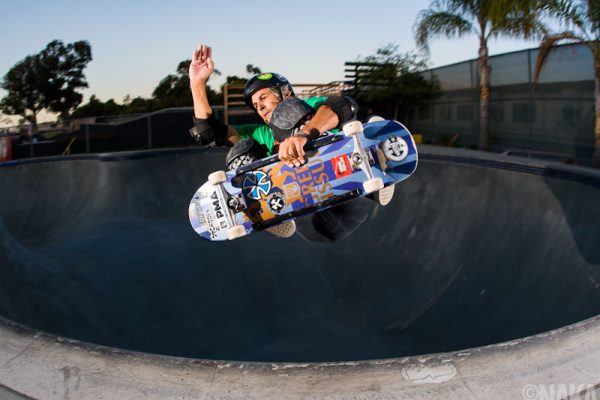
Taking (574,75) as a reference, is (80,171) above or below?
below

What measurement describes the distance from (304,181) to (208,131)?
1023 mm

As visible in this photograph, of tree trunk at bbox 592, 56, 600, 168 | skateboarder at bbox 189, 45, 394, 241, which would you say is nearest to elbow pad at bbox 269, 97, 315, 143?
skateboarder at bbox 189, 45, 394, 241

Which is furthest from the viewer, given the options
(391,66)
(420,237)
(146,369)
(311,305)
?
(391,66)

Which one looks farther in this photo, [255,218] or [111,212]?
[111,212]

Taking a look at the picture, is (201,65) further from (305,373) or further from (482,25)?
(482,25)

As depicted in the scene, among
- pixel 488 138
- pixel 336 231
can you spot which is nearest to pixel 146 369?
pixel 336 231

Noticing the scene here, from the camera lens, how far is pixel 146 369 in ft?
7.30

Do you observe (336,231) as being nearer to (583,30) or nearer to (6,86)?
(583,30)

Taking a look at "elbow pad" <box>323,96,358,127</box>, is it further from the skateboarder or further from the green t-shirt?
the green t-shirt

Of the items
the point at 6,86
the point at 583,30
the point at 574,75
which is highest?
the point at 6,86

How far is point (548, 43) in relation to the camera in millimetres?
12914

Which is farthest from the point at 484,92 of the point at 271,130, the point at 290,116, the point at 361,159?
the point at 290,116

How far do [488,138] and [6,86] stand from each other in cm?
3285

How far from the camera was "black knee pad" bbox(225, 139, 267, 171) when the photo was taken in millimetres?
4832
